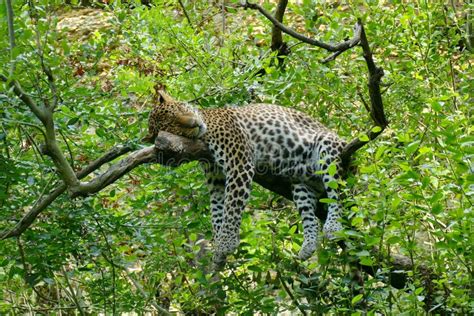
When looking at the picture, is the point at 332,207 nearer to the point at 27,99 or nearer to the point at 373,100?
the point at 373,100

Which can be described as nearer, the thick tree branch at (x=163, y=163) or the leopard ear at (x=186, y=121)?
the thick tree branch at (x=163, y=163)

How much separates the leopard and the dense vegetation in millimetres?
220

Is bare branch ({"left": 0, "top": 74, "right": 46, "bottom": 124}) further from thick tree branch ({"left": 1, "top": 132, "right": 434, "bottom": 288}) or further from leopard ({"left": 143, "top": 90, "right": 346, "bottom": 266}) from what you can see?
leopard ({"left": 143, "top": 90, "right": 346, "bottom": 266})

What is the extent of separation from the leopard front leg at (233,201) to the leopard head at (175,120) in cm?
40

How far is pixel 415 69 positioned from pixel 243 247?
2.49m

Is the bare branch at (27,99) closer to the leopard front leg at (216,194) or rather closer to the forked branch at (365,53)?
the forked branch at (365,53)

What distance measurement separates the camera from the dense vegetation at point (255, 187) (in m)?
5.82

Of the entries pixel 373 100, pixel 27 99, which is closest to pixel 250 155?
pixel 373 100

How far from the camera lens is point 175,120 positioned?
252 inches

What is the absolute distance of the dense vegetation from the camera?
5.82m

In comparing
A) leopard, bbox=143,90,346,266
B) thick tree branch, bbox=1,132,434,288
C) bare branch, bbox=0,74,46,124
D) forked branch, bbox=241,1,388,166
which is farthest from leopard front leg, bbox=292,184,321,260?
bare branch, bbox=0,74,46,124

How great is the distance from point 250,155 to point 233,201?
45 centimetres

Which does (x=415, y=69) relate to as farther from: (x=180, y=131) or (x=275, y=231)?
(x=180, y=131)

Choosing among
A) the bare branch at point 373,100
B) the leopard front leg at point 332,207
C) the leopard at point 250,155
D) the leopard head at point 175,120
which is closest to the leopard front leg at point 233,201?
the leopard at point 250,155
